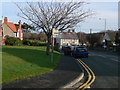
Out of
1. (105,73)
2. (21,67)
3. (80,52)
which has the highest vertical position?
(80,52)

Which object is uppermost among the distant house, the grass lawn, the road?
the distant house

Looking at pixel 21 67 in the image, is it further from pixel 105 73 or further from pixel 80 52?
pixel 80 52

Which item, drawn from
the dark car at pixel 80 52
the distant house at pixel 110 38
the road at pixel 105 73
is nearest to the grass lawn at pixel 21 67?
the road at pixel 105 73

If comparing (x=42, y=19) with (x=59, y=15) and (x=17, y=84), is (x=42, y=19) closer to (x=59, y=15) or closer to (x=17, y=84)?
(x=59, y=15)

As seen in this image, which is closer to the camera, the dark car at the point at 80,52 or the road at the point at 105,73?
the road at the point at 105,73

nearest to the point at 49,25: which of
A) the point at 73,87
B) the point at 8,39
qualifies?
the point at 73,87

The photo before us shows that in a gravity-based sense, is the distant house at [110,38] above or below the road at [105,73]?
above

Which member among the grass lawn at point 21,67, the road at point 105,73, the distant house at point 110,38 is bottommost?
the road at point 105,73

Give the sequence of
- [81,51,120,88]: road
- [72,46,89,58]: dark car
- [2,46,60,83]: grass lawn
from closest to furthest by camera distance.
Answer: [81,51,120,88]: road → [2,46,60,83]: grass lawn → [72,46,89,58]: dark car

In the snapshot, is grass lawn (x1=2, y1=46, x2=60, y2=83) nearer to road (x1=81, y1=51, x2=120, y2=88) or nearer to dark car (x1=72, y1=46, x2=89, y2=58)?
road (x1=81, y1=51, x2=120, y2=88)

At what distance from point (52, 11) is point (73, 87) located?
47.0 feet

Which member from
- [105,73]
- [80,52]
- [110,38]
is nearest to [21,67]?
[105,73]

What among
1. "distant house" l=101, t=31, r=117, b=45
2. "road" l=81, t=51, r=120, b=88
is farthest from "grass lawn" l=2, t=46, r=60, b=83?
"distant house" l=101, t=31, r=117, b=45

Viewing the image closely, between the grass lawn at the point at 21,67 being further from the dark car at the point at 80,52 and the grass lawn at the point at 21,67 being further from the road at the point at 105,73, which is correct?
the dark car at the point at 80,52
